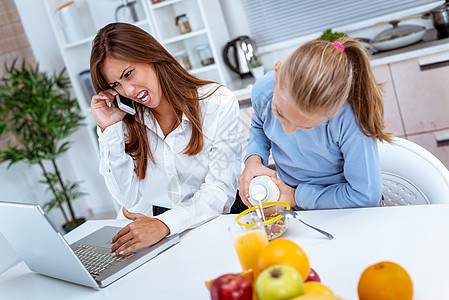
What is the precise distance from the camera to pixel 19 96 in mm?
3234

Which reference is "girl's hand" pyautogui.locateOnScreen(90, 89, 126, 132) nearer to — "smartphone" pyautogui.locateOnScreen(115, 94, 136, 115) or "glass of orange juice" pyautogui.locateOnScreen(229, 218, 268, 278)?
"smartphone" pyautogui.locateOnScreen(115, 94, 136, 115)

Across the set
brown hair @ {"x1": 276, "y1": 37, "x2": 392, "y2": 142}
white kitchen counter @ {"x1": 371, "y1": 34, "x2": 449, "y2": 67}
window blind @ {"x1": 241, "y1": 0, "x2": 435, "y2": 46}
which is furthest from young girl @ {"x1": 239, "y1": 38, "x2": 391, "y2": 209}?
window blind @ {"x1": 241, "y1": 0, "x2": 435, "y2": 46}

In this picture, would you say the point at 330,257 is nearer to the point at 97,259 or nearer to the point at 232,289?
the point at 232,289

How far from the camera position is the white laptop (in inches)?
42.4

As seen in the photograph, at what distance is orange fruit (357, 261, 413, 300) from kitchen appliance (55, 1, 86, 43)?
3020mm

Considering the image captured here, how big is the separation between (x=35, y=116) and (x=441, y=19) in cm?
262

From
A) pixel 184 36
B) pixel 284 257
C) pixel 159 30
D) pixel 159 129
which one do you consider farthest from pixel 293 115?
pixel 159 30

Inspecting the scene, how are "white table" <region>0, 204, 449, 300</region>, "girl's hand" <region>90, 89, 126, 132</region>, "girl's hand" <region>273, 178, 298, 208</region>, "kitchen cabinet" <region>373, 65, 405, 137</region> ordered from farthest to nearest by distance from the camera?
"kitchen cabinet" <region>373, 65, 405, 137</region>
"girl's hand" <region>90, 89, 126, 132</region>
"girl's hand" <region>273, 178, 298, 208</region>
"white table" <region>0, 204, 449, 300</region>

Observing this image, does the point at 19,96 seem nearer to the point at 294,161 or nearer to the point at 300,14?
the point at 300,14

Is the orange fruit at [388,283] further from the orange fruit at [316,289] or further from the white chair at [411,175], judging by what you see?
the white chair at [411,175]

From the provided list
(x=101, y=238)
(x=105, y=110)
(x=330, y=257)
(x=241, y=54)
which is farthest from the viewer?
(x=241, y=54)

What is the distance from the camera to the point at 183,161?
1.71 meters

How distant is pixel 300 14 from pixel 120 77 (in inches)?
76.1

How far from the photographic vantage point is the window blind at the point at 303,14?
300 cm
